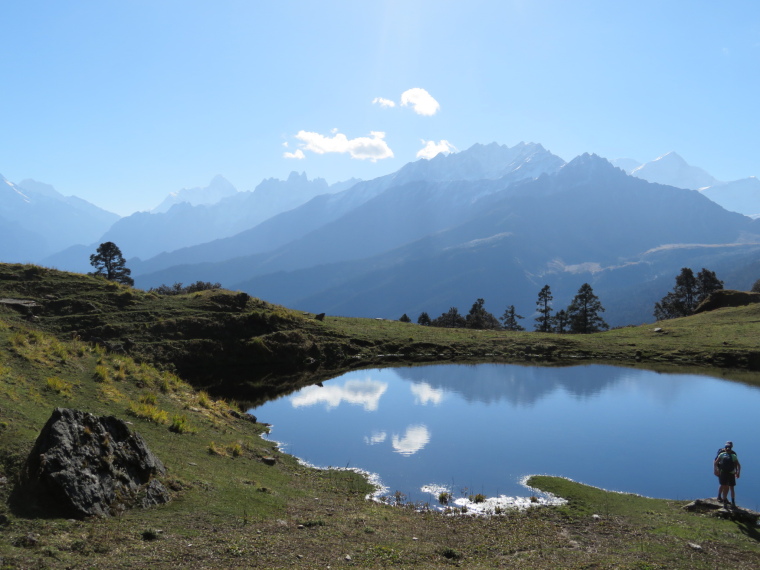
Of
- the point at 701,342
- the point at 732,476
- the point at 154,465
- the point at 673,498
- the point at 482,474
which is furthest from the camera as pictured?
the point at 701,342

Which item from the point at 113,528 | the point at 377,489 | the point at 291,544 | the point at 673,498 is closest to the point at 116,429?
the point at 113,528

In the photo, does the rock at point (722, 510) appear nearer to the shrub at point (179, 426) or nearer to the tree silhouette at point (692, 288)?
the shrub at point (179, 426)

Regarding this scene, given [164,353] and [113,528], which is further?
[164,353]

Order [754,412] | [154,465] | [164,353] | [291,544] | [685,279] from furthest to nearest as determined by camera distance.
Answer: [685,279] → [164,353] → [754,412] → [154,465] → [291,544]

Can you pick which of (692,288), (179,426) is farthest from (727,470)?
(692,288)

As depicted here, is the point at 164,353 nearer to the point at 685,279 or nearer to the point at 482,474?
the point at 482,474

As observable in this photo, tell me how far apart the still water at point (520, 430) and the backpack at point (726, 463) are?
332cm

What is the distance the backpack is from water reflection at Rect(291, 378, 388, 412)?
25.1 metres

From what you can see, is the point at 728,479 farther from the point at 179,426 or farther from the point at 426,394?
the point at 426,394

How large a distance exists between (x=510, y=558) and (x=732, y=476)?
13.0 metres

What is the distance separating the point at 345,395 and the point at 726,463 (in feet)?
103

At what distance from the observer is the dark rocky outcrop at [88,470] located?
14469 mm

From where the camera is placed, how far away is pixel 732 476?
2222 centimetres

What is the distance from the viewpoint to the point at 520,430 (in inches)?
1431
